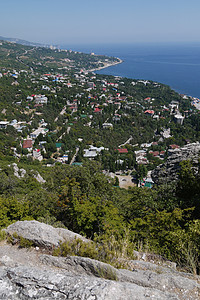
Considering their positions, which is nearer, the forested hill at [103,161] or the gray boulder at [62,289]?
the gray boulder at [62,289]

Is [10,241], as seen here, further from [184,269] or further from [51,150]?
[51,150]

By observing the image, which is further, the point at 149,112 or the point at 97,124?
the point at 149,112

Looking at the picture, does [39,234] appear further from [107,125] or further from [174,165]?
[107,125]

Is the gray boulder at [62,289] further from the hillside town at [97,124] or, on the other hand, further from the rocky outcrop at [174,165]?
the hillside town at [97,124]

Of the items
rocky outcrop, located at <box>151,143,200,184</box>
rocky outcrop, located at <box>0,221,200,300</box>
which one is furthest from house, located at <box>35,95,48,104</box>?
rocky outcrop, located at <box>0,221,200,300</box>

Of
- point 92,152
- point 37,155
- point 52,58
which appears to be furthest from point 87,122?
point 52,58

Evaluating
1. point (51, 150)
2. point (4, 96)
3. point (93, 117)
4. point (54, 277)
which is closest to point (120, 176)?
point (51, 150)

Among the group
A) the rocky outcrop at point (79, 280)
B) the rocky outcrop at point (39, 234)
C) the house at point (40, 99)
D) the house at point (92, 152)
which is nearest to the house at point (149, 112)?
the house at point (92, 152)
